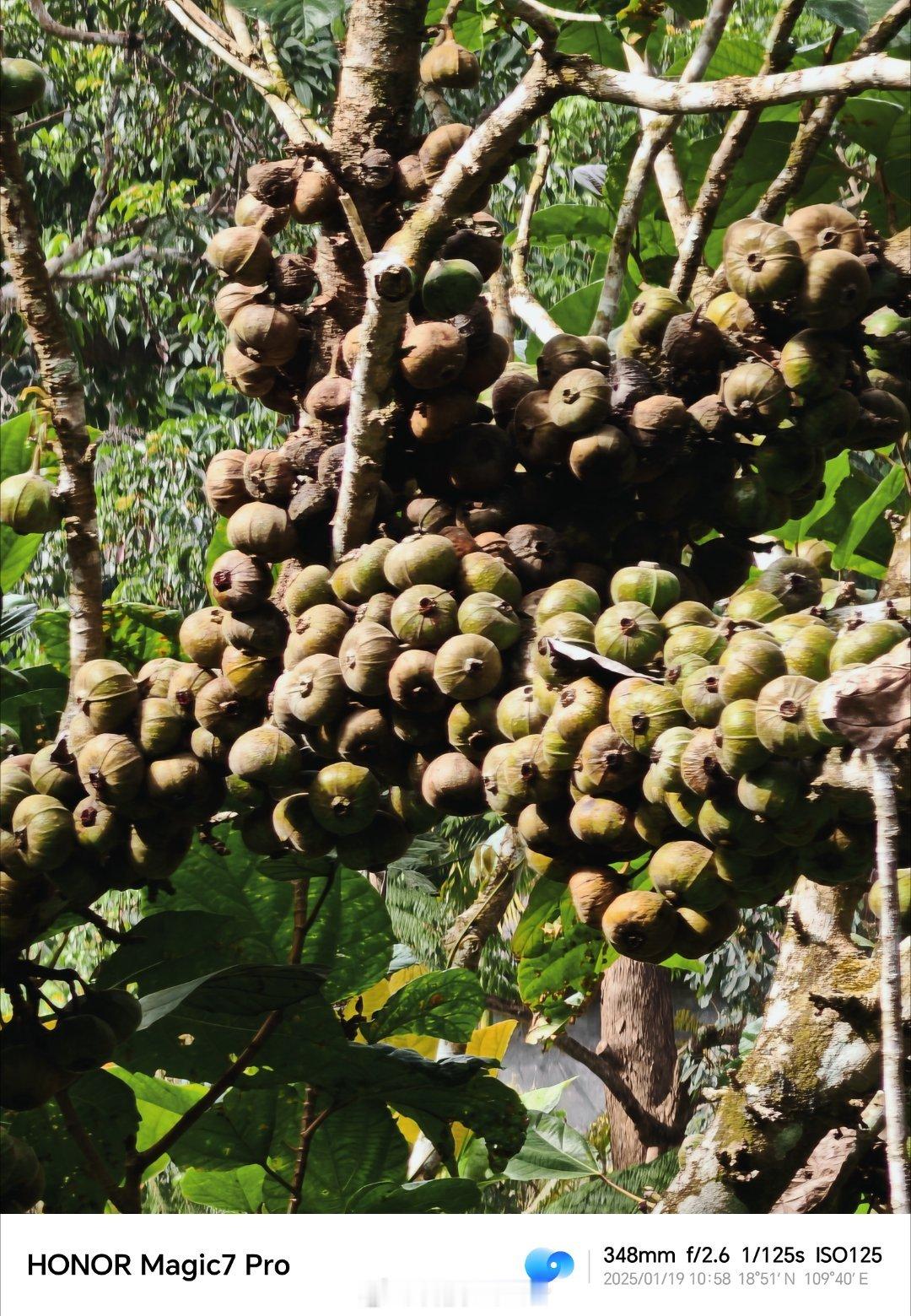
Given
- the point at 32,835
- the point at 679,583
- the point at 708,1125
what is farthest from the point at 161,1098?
the point at 679,583

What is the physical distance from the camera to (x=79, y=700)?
992 mm

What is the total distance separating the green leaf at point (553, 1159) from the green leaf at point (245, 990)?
0.66 m

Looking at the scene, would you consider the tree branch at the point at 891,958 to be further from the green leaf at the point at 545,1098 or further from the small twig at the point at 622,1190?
the green leaf at the point at 545,1098

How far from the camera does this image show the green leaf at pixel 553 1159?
1754 millimetres

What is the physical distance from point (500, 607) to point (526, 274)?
2.57 ft

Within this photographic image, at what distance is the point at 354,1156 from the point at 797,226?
1.13 m

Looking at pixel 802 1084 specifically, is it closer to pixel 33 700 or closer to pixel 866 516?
pixel 866 516

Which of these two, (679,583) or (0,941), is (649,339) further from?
(0,941)

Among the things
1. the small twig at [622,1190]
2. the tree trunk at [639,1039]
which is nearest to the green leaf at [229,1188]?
the small twig at [622,1190]

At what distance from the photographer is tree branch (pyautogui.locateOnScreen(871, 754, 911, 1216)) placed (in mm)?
649

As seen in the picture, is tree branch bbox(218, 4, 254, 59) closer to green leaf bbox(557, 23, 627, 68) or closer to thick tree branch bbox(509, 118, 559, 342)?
thick tree branch bbox(509, 118, 559, 342)

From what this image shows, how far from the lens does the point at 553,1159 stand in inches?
69.9

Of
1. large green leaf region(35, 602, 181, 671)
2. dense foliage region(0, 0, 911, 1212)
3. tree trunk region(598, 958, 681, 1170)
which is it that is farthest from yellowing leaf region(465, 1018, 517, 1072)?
tree trunk region(598, 958, 681, 1170)
